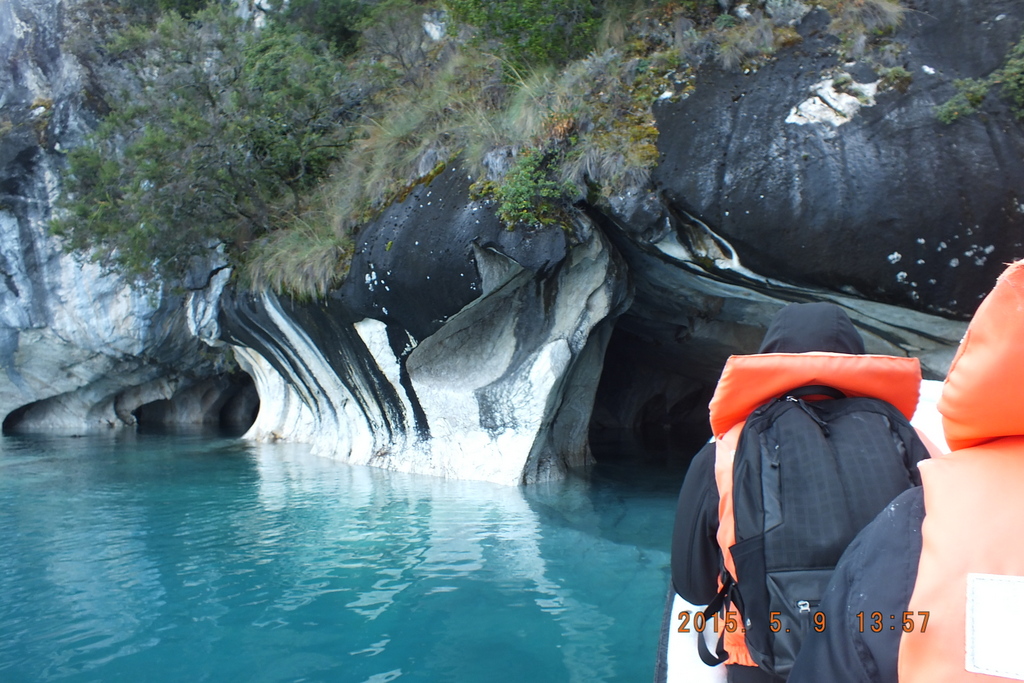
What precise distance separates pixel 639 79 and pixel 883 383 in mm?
7107

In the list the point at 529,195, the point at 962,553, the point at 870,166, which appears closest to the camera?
the point at 962,553

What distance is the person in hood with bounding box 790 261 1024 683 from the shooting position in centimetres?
94

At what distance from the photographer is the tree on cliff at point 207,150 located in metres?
11.0

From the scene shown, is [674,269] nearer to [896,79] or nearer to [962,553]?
[896,79]

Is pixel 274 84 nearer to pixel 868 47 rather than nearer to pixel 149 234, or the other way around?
pixel 149 234

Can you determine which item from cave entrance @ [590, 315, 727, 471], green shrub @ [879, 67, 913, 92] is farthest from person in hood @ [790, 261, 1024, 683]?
cave entrance @ [590, 315, 727, 471]

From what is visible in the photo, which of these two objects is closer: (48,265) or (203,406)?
(48,265)

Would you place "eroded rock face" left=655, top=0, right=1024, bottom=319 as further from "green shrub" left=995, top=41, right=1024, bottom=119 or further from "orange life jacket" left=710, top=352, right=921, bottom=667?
"orange life jacket" left=710, top=352, right=921, bottom=667

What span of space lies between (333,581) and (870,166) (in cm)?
585

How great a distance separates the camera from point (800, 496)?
5.35 feet

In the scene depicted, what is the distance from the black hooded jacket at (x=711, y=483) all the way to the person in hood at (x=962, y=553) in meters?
0.78

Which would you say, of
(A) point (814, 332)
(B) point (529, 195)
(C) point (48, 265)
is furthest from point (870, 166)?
(C) point (48, 265)

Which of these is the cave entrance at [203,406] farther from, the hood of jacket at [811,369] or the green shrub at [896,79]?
the hood of jacket at [811,369]
